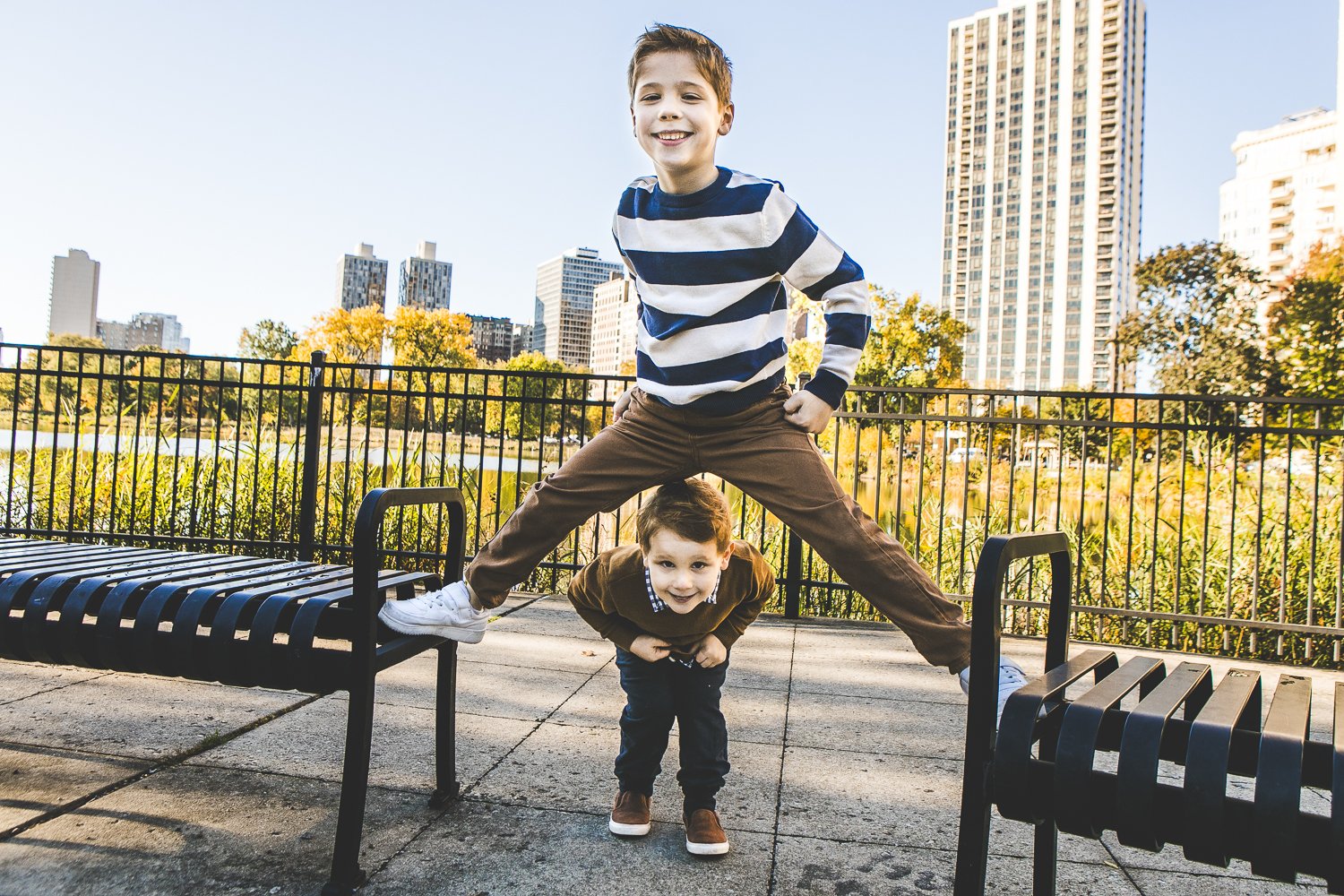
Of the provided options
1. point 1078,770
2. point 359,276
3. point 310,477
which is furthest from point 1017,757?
point 359,276

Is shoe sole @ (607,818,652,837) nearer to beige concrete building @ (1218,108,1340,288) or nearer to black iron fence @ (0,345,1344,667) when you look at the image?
black iron fence @ (0,345,1344,667)

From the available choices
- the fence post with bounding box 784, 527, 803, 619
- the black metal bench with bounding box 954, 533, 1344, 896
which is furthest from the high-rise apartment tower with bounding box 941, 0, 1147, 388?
the black metal bench with bounding box 954, 533, 1344, 896

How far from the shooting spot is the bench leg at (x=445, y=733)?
2.43 meters

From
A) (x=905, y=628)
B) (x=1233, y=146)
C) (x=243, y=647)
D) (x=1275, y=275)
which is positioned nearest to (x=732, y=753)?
(x=905, y=628)

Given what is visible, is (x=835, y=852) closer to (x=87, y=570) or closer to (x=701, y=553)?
(x=701, y=553)

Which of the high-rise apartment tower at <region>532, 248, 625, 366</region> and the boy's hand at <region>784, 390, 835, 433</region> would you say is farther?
the high-rise apartment tower at <region>532, 248, 625, 366</region>

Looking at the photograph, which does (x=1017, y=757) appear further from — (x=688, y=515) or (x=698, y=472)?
(x=698, y=472)

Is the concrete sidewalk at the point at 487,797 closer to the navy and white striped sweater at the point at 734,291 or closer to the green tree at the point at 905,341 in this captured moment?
the navy and white striped sweater at the point at 734,291

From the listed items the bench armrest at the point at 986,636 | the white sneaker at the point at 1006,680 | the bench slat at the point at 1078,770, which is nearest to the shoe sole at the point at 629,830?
the white sneaker at the point at 1006,680

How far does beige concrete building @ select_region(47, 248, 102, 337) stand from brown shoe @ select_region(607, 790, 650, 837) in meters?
195

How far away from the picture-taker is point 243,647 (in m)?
2.00

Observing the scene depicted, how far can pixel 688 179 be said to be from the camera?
2510 mm

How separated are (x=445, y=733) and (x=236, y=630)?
70 centimetres

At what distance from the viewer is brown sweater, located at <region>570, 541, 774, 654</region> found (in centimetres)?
230
